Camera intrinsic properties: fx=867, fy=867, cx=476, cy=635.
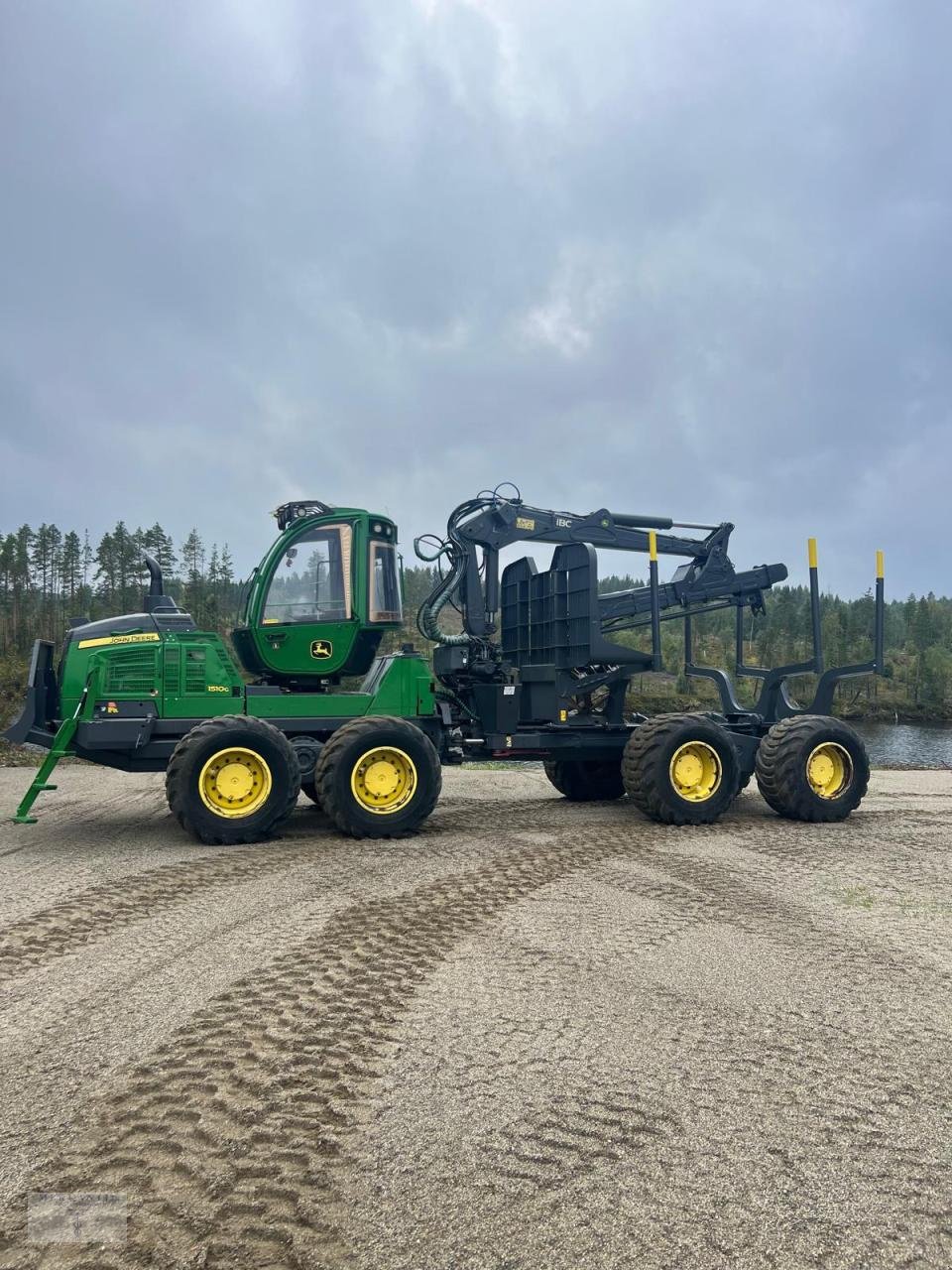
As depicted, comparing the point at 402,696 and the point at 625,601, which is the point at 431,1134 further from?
the point at 625,601

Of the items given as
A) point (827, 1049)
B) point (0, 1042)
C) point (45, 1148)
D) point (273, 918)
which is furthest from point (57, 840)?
point (827, 1049)

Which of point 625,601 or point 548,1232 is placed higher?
point 625,601

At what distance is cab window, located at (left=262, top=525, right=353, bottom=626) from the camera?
31.1ft

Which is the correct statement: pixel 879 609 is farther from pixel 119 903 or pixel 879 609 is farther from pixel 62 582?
pixel 62 582

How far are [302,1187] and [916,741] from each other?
37.6 metres

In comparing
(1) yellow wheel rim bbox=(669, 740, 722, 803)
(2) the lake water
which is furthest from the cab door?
(2) the lake water

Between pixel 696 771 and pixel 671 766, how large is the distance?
0.42 meters

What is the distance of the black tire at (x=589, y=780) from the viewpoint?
11.5 m

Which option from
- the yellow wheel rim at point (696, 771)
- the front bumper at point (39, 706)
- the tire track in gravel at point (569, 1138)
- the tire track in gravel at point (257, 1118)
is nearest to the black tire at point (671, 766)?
the yellow wheel rim at point (696, 771)

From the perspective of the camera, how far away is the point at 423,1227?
2.38m

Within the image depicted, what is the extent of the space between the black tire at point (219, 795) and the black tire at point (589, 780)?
14.2 feet

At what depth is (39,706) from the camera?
8.64m

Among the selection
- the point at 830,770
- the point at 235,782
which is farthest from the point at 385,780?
the point at 830,770

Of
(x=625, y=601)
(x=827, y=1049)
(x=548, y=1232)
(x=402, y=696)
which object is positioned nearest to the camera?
(x=548, y=1232)
